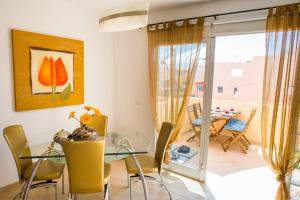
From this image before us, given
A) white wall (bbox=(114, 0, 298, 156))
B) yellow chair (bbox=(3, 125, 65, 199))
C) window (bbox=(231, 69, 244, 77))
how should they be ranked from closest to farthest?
yellow chair (bbox=(3, 125, 65, 199)), white wall (bbox=(114, 0, 298, 156)), window (bbox=(231, 69, 244, 77))

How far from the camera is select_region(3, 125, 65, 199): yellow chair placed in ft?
6.89

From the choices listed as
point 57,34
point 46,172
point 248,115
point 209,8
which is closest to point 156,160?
point 46,172

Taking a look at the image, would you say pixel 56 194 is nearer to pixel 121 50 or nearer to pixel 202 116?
pixel 202 116

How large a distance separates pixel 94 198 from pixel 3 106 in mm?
1626

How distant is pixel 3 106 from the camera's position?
253 cm

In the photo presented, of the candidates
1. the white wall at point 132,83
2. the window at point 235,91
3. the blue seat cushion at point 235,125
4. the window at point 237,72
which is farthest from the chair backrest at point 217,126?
the white wall at point 132,83

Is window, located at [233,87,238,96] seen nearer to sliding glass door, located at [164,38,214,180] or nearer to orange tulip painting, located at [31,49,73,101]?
sliding glass door, located at [164,38,214,180]

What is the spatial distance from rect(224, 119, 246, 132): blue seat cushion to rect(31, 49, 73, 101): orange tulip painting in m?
3.19

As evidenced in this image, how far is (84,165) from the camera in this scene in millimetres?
1834

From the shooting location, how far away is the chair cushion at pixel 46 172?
2135mm

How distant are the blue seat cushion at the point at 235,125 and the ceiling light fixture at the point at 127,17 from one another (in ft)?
10.6

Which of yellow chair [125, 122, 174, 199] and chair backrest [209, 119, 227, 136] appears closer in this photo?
yellow chair [125, 122, 174, 199]

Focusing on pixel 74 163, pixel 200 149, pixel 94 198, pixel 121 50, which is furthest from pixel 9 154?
pixel 200 149

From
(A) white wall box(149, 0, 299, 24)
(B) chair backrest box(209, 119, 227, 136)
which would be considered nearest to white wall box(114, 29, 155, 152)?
(A) white wall box(149, 0, 299, 24)
